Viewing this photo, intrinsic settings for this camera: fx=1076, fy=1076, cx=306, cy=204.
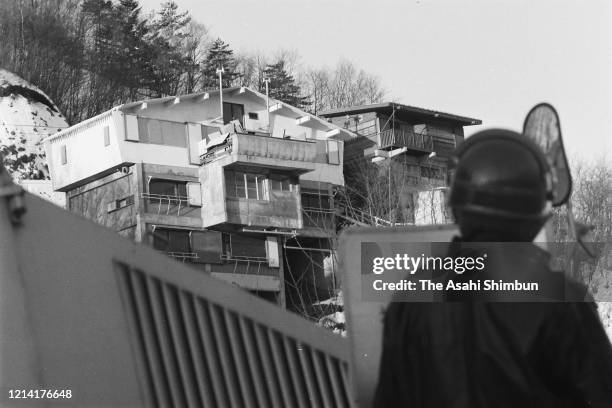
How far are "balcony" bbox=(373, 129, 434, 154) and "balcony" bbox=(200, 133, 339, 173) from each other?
10.7ft

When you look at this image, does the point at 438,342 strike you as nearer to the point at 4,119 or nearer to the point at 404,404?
the point at 404,404

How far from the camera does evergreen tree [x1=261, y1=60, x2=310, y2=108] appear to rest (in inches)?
1744

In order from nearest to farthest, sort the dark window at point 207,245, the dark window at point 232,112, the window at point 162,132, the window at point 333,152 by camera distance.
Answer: the window at point 162,132 → the dark window at point 207,245 → the dark window at point 232,112 → the window at point 333,152

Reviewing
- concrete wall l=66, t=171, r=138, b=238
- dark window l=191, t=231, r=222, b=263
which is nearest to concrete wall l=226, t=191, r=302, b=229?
dark window l=191, t=231, r=222, b=263

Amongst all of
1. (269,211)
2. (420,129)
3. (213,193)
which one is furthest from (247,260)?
(420,129)

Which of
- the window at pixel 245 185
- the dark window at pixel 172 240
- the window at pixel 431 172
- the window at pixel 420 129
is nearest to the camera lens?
the dark window at pixel 172 240

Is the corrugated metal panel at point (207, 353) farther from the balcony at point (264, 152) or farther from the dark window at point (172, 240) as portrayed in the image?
the balcony at point (264, 152)

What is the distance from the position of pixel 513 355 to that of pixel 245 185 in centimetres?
3048

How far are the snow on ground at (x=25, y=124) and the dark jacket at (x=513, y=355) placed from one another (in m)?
31.8

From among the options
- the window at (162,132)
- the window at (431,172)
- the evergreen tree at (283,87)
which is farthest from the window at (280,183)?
the evergreen tree at (283,87)

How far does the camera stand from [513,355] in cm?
157

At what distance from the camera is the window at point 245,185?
3150 centimetres

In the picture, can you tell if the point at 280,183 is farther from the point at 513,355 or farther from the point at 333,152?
the point at 513,355

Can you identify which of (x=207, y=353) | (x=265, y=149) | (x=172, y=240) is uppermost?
(x=265, y=149)
